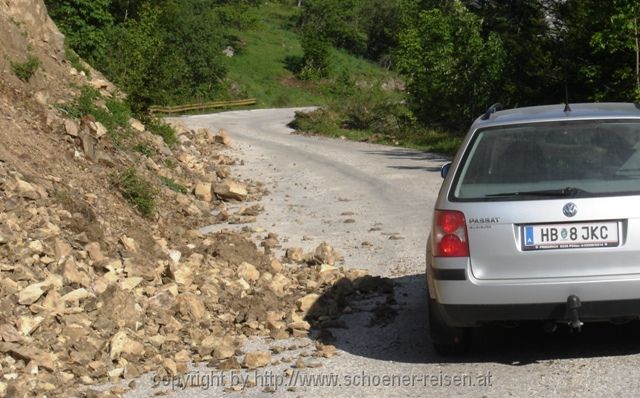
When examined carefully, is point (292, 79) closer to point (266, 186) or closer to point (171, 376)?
point (266, 186)

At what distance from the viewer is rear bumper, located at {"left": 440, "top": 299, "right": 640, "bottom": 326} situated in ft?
19.9

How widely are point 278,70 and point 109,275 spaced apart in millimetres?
67599

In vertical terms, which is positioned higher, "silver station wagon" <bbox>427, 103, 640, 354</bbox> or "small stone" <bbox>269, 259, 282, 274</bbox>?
"silver station wagon" <bbox>427, 103, 640, 354</bbox>

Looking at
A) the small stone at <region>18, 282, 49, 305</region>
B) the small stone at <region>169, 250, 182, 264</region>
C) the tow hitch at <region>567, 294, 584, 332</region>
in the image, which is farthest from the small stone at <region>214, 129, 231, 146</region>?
the tow hitch at <region>567, 294, 584, 332</region>

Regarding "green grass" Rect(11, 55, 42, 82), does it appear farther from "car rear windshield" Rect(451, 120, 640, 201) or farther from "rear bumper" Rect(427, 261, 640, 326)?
"rear bumper" Rect(427, 261, 640, 326)

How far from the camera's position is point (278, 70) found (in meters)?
75.2

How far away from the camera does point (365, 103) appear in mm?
38000

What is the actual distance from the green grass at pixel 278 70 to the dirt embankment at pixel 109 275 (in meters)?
49.0

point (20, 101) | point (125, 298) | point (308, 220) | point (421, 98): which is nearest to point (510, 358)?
point (125, 298)

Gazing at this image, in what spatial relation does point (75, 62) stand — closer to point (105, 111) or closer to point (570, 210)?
point (105, 111)

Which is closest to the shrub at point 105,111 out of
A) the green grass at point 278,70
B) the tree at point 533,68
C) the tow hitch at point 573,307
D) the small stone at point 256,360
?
the small stone at point 256,360

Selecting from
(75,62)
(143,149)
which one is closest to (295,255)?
(143,149)

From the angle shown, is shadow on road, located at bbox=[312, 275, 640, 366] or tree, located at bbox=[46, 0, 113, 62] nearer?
shadow on road, located at bbox=[312, 275, 640, 366]

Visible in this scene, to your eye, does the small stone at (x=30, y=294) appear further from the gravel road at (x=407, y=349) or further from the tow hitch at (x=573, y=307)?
the tow hitch at (x=573, y=307)
